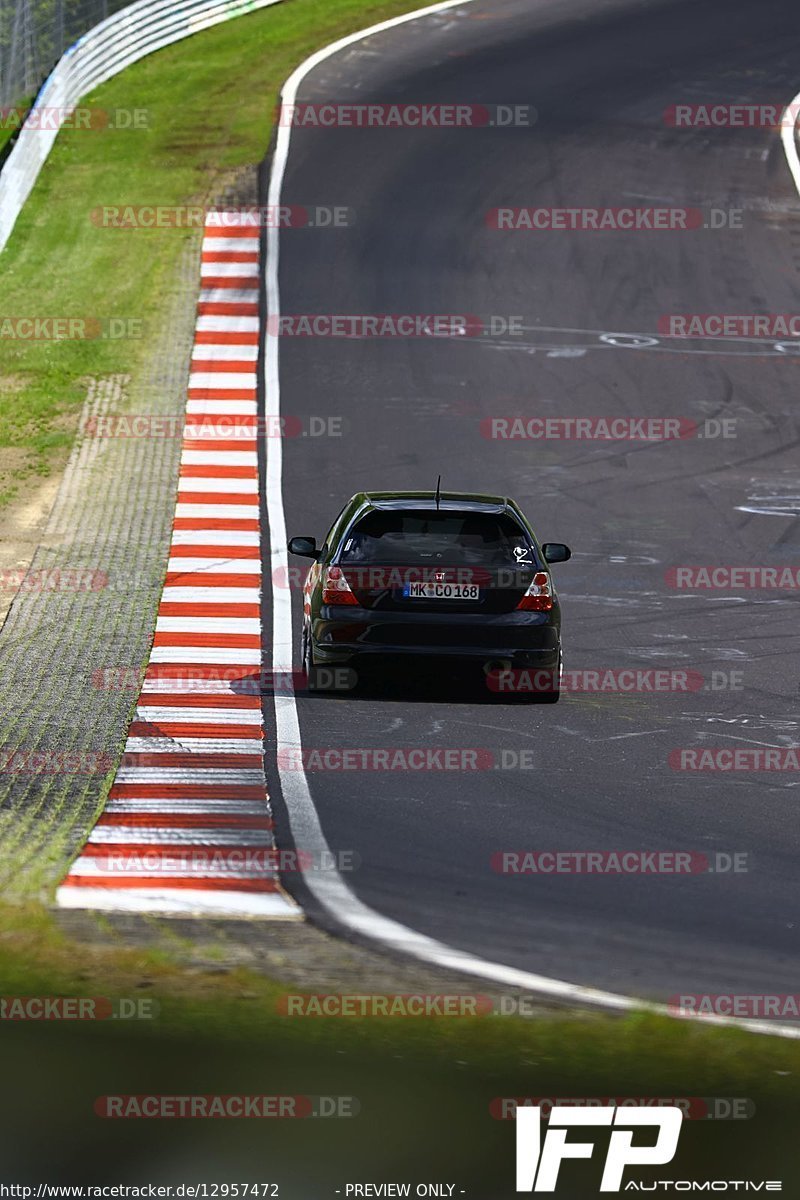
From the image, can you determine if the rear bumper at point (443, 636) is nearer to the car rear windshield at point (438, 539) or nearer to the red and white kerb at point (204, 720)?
the car rear windshield at point (438, 539)

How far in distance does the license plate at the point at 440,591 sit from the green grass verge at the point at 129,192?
338 inches

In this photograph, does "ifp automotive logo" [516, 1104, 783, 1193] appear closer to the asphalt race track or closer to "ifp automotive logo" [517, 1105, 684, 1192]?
"ifp automotive logo" [517, 1105, 684, 1192]

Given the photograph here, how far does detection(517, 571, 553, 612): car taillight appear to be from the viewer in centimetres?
1305

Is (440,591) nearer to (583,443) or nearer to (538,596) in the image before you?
(538,596)

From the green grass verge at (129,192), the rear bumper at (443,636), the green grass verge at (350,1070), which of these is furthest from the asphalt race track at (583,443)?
the green grass verge at (129,192)

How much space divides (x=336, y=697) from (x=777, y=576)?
583 centimetres

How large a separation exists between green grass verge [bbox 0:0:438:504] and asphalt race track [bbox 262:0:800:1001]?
1.77 metres

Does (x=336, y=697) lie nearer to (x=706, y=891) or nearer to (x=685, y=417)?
(x=706, y=891)

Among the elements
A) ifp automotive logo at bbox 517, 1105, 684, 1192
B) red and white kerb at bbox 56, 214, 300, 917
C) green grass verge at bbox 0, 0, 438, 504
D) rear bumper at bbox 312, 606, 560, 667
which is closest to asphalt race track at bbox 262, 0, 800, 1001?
rear bumper at bbox 312, 606, 560, 667

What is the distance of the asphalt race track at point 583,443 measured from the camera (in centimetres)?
909

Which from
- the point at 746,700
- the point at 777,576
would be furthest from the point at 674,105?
the point at 746,700

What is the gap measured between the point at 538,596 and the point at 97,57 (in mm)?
26563

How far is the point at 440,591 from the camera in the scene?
1295 cm

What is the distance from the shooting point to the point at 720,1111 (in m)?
6.36
